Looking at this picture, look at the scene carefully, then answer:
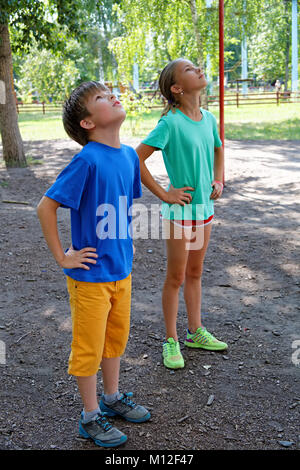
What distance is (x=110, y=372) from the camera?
2203 mm

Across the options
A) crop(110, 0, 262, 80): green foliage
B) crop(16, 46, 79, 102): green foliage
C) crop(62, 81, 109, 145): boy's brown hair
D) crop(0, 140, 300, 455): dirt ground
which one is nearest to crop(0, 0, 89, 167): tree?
crop(110, 0, 262, 80): green foliage

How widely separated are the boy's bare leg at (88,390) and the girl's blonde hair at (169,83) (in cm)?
138

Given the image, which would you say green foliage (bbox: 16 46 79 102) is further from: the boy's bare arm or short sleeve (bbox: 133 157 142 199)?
the boy's bare arm

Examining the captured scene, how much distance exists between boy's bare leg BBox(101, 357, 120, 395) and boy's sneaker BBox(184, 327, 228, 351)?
80 cm

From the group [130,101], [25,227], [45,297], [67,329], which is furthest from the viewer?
[130,101]

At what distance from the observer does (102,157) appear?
1.85 meters

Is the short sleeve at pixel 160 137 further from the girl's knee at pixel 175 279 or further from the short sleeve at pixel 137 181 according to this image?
the girl's knee at pixel 175 279

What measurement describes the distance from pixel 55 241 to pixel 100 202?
0.24m

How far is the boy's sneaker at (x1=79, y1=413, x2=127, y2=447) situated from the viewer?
205cm

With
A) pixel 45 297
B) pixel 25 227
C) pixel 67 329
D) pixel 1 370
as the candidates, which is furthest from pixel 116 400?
pixel 25 227

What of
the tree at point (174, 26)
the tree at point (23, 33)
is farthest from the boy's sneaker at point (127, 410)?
the tree at point (174, 26)

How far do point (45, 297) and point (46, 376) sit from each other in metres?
1.16
